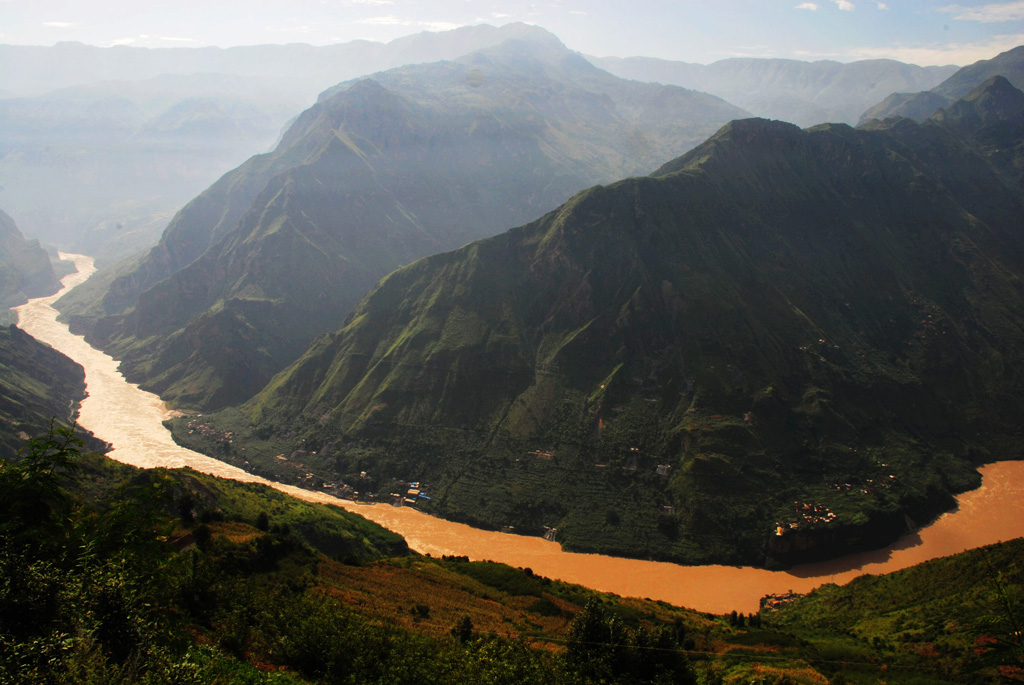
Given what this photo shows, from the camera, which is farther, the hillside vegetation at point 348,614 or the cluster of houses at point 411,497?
the cluster of houses at point 411,497

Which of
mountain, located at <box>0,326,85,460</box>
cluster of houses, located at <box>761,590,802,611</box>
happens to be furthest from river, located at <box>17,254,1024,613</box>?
mountain, located at <box>0,326,85,460</box>

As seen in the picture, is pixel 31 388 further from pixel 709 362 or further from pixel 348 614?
pixel 709 362

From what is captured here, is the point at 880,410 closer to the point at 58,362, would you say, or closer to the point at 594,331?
the point at 594,331

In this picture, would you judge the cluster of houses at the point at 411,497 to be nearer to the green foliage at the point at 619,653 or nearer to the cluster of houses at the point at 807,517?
the cluster of houses at the point at 807,517

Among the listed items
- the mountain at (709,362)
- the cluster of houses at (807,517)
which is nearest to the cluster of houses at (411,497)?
the mountain at (709,362)

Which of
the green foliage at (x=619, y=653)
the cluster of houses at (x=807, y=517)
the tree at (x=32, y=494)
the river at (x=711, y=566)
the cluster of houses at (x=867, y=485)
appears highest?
the tree at (x=32, y=494)

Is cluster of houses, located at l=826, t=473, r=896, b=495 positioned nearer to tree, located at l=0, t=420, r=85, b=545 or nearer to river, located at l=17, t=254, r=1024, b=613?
river, located at l=17, t=254, r=1024, b=613

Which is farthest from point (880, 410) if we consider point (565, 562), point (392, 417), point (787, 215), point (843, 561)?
point (392, 417)
